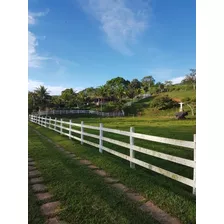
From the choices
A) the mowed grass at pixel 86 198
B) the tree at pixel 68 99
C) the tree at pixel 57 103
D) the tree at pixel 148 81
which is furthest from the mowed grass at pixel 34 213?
the tree at pixel 148 81

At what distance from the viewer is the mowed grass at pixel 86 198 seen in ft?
4.24

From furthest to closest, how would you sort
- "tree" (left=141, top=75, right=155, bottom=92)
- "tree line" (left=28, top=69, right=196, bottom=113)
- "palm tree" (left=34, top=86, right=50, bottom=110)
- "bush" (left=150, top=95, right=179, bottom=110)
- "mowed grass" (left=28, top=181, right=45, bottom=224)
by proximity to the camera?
"tree" (left=141, top=75, right=155, bottom=92), "tree line" (left=28, top=69, right=196, bottom=113), "palm tree" (left=34, top=86, right=50, bottom=110), "bush" (left=150, top=95, right=179, bottom=110), "mowed grass" (left=28, top=181, right=45, bottom=224)

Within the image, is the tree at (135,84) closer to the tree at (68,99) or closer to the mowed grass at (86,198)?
the tree at (68,99)

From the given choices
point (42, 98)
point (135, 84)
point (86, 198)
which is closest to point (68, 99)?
point (42, 98)

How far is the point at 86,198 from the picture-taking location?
1578mm

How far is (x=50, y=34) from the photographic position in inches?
56.4

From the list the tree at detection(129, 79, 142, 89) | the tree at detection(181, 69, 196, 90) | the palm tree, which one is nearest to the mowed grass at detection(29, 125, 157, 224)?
the tree at detection(181, 69, 196, 90)

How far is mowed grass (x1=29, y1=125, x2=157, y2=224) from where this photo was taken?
129 centimetres

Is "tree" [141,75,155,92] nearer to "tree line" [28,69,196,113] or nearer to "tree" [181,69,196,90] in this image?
"tree line" [28,69,196,113]

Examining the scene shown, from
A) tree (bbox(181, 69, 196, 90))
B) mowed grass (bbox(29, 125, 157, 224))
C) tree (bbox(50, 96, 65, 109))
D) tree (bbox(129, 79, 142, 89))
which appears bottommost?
mowed grass (bbox(29, 125, 157, 224))

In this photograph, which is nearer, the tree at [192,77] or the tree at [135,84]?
the tree at [192,77]
